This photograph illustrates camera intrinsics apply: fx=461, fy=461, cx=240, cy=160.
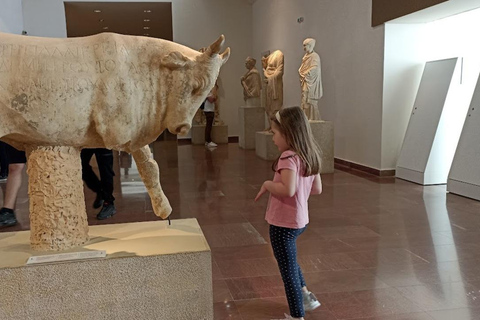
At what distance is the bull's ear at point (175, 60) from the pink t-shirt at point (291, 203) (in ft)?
2.77

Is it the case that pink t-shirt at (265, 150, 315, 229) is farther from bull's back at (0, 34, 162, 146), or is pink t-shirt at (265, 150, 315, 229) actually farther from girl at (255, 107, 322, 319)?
bull's back at (0, 34, 162, 146)

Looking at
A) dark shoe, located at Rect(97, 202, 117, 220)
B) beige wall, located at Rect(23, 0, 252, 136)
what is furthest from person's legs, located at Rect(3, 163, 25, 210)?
beige wall, located at Rect(23, 0, 252, 136)

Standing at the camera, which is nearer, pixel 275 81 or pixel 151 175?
pixel 151 175

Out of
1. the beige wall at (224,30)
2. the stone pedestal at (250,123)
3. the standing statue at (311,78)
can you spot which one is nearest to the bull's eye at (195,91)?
the standing statue at (311,78)

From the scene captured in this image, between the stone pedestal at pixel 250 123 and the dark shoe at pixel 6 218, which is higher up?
the stone pedestal at pixel 250 123

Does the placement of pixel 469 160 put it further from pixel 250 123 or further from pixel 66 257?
pixel 250 123

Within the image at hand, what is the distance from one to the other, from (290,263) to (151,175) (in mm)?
948

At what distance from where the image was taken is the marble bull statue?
1979mm

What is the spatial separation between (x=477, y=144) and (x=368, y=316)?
4.31 meters

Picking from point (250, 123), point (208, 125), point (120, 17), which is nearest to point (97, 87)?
point (250, 123)

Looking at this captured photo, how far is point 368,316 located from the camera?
9.41 feet

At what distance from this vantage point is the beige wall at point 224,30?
15312 mm

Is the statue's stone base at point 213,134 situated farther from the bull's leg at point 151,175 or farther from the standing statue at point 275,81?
the bull's leg at point 151,175

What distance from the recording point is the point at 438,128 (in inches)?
282
